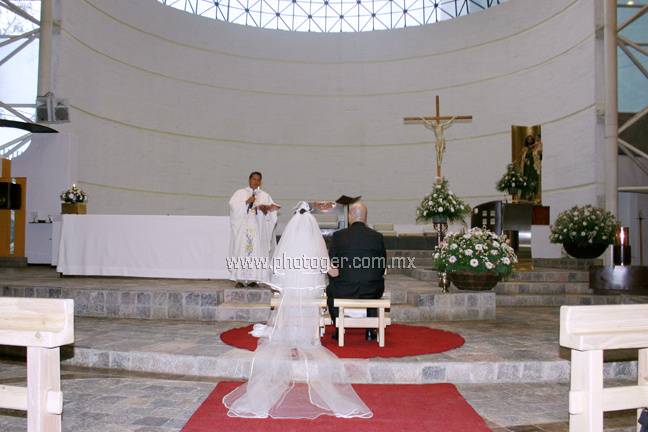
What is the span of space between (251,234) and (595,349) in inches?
236

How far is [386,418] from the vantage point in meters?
3.70

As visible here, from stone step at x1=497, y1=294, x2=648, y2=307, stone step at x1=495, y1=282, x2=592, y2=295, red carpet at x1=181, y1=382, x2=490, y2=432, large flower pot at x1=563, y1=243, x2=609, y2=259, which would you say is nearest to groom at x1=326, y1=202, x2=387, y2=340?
red carpet at x1=181, y1=382, x2=490, y2=432

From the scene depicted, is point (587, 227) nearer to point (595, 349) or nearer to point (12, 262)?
point (595, 349)

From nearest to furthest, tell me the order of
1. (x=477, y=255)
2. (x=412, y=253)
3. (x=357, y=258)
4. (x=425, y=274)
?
(x=357, y=258), (x=477, y=255), (x=425, y=274), (x=412, y=253)

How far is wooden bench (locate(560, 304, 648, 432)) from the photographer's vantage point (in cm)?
276

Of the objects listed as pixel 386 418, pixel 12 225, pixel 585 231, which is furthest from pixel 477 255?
pixel 12 225

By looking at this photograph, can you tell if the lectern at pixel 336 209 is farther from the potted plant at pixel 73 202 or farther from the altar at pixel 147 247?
the potted plant at pixel 73 202

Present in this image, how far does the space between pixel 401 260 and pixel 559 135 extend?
241 inches

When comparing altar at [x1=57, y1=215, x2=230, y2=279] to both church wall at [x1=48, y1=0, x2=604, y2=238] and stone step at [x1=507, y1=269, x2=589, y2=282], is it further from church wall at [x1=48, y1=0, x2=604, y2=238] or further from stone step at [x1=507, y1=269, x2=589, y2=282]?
church wall at [x1=48, y1=0, x2=604, y2=238]

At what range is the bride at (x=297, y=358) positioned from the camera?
379 centimetres

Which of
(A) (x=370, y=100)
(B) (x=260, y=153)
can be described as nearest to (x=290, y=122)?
Answer: (B) (x=260, y=153)

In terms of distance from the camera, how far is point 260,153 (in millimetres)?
17969

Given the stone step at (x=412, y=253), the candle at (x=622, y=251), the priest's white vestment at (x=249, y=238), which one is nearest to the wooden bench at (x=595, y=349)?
the candle at (x=622, y=251)

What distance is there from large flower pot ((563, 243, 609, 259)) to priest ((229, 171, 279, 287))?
6784mm
